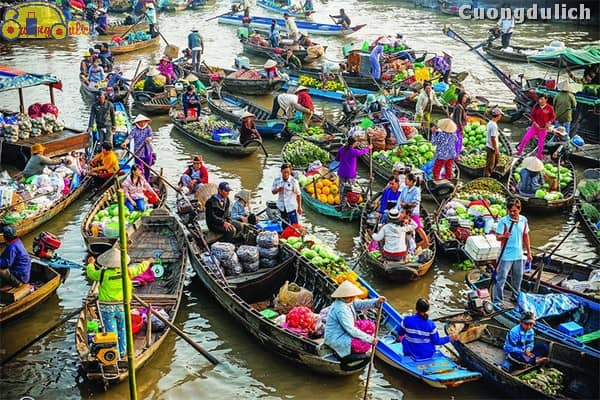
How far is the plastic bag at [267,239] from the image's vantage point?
11375mm

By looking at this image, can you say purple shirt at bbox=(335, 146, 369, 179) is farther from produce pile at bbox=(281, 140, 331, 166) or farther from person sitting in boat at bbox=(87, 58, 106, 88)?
person sitting in boat at bbox=(87, 58, 106, 88)

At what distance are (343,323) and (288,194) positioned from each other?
14.1 ft

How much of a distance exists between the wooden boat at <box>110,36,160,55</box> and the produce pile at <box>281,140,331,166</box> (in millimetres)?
15391

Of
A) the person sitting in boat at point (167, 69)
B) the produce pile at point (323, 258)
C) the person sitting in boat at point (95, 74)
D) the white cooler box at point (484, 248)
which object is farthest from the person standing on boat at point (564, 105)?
the person sitting in boat at point (95, 74)

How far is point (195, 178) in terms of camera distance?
14305mm

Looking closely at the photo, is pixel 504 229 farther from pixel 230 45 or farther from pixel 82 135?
pixel 230 45

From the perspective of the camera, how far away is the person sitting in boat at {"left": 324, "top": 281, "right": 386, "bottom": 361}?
8.74 metres

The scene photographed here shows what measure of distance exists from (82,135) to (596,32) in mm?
27036

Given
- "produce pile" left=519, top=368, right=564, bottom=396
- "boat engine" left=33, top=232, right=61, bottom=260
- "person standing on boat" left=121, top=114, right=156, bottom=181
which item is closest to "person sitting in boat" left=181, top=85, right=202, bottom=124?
"person standing on boat" left=121, top=114, right=156, bottom=181

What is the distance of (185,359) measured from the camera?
402 inches

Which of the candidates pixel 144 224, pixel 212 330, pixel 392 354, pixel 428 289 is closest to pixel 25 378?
pixel 212 330

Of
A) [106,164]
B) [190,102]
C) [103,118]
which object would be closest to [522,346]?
[106,164]

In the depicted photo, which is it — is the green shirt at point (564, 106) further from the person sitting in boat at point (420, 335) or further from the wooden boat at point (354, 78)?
the person sitting in boat at point (420, 335)

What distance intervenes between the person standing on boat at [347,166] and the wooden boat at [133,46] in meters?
18.2
